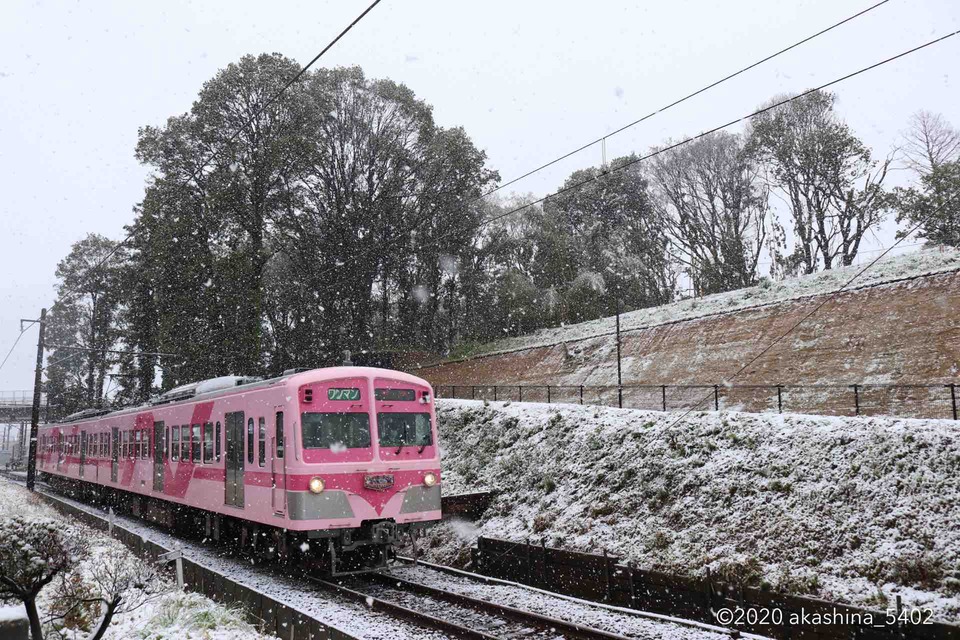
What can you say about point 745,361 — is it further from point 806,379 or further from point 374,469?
point 374,469

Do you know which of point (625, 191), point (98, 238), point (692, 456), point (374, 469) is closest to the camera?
point (374, 469)

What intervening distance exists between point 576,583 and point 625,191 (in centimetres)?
4124

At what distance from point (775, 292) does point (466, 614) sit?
74.1 ft

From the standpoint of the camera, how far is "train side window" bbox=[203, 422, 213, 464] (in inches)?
608

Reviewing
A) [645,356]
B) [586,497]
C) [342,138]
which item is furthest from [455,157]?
[586,497]

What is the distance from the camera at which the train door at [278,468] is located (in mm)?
12148

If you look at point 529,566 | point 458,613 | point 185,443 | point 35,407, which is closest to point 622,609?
point 458,613

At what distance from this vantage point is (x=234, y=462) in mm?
14227

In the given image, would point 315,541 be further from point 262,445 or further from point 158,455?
point 158,455

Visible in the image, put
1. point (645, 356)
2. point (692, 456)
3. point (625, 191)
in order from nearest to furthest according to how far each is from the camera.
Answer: point (692, 456) < point (645, 356) < point (625, 191)

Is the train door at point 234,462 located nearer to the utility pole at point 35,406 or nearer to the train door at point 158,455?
the train door at point 158,455

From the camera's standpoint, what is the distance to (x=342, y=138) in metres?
40.7

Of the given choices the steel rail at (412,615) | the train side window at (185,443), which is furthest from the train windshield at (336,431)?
the train side window at (185,443)

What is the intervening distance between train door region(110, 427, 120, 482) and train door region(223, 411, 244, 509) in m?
10.2
